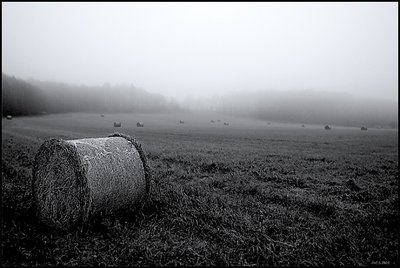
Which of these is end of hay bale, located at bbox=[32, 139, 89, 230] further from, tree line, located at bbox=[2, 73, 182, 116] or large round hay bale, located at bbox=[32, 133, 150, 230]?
tree line, located at bbox=[2, 73, 182, 116]

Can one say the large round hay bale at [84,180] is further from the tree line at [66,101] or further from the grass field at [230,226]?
the tree line at [66,101]

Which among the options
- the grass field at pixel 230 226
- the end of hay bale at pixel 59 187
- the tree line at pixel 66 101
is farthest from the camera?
the tree line at pixel 66 101

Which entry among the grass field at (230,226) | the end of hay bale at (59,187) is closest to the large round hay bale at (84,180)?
the end of hay bale at (59,187)

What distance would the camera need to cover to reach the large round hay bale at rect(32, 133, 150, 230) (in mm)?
5865

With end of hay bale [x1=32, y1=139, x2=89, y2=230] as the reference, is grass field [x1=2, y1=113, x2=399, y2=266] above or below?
below

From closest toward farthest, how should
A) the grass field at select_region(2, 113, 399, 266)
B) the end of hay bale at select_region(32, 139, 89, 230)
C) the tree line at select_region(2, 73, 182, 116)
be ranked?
the grass field at select_region(2, 113, 399, 266) < the end of hay bale at select_region(32, 139, 89, 230) < the tree line at select_region(2, 73, 182, 116)

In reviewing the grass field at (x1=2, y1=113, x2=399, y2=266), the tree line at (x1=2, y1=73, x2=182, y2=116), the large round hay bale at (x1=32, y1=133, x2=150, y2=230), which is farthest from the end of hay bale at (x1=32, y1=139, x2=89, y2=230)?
the tree line at (x1=2, y1=73, x2=182, y2=116)

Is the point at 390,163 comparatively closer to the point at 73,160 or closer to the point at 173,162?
the point at 173,162

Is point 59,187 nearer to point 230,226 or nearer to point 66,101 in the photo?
point 230,226

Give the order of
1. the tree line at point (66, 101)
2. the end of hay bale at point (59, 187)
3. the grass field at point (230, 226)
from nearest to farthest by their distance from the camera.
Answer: the grass field at point (230, 226), the end of hay bale at point (59, 187), the tree line at point (66, 101)

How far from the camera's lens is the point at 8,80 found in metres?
90.6

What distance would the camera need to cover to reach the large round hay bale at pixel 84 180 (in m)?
5.87

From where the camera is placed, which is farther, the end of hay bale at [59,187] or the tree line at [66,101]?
the tree line at [66,101]

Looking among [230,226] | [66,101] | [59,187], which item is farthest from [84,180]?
[66,101]
